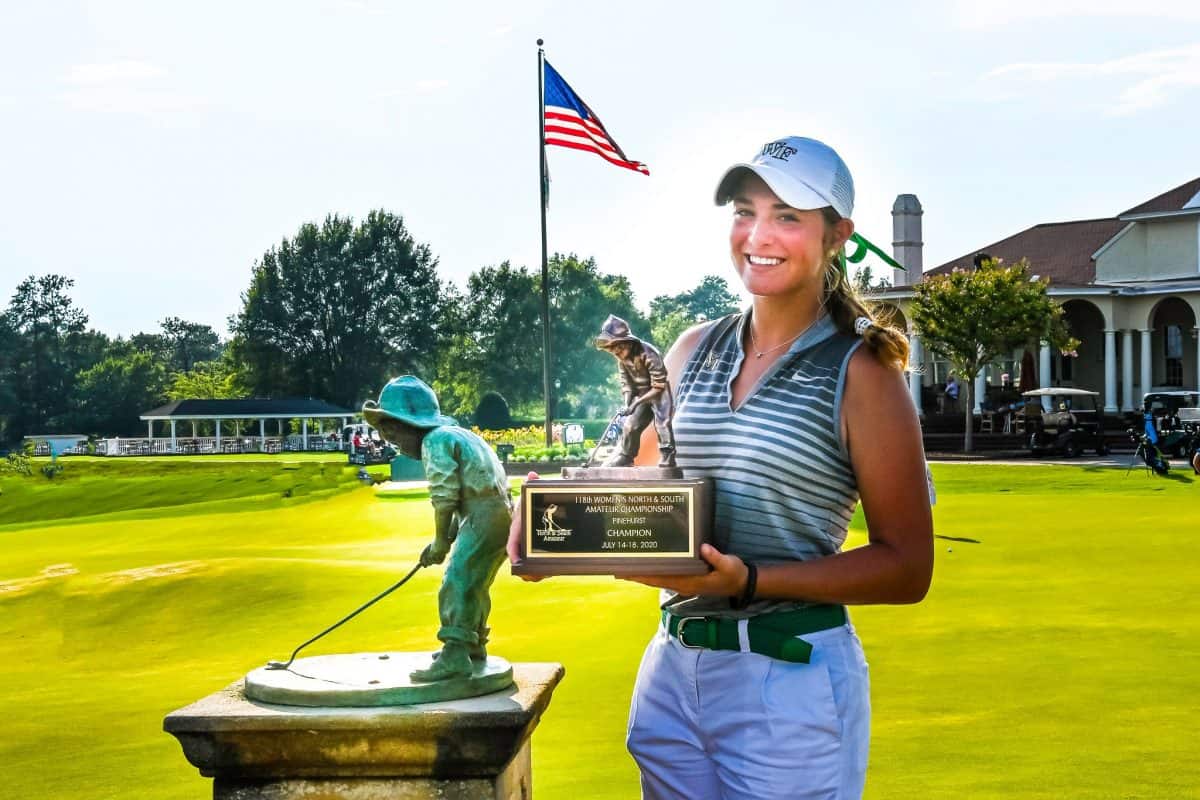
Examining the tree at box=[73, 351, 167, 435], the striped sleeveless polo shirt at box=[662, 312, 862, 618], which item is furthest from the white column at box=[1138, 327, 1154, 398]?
the tree at box=[73, 351, 167, 435]

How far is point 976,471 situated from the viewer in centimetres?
2972

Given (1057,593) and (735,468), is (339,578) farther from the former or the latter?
(735,468)

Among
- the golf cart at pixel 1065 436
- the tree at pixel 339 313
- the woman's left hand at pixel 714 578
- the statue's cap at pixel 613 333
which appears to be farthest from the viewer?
the tree at pixel 339 313

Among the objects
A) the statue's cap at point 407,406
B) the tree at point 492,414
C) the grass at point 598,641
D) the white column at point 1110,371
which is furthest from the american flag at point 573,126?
the white column at point 1110,371

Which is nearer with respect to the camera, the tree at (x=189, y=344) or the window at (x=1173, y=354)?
the window at (x=1173, y=354)

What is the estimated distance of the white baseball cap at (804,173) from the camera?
2.97m

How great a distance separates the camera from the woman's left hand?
9.32 feet

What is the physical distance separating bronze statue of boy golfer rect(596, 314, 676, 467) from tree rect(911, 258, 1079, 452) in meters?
35.9

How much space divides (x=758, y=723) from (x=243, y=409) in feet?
235

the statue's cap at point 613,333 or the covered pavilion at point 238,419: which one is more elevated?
the statue's cap at point 613,333

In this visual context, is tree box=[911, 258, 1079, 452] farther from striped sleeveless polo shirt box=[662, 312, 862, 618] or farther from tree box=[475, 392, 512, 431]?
striped sleeveless polo shirt box=[662, 312, 862, 618]

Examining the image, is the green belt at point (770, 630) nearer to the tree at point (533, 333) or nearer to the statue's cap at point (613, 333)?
the statue's cap at point (613, 333)

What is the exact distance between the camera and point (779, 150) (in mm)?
3021

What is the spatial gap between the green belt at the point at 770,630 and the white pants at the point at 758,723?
2 cm
